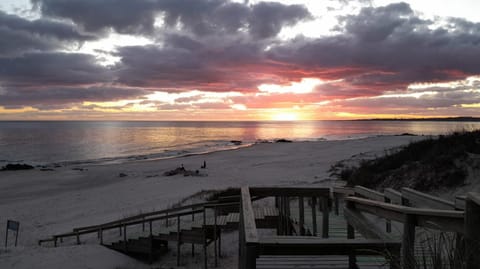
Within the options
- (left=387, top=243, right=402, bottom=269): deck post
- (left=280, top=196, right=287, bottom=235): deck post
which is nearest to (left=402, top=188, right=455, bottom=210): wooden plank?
(left=387, top=243, right=402, bottom=269): deck post

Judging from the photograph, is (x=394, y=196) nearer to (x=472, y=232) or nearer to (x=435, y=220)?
(x=435, y=220)

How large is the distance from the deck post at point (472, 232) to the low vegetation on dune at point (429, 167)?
8.78 m

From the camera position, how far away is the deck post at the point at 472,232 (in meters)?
2.44

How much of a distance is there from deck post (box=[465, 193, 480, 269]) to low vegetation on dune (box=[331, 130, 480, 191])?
878 cm

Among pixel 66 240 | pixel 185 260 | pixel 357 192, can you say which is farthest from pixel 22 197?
pixel 357 192

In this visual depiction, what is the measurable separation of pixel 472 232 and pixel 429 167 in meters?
10.1

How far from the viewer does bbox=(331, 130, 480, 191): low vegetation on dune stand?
1062 centimetres

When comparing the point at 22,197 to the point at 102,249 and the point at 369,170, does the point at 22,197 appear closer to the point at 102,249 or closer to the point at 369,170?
the point at 102,249

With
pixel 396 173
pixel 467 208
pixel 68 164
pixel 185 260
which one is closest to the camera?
pixel 467 208

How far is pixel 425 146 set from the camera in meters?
14.8

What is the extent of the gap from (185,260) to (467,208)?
35.3 feet

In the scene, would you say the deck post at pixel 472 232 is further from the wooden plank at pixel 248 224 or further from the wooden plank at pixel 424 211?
the wooden plank at pixel 248 224

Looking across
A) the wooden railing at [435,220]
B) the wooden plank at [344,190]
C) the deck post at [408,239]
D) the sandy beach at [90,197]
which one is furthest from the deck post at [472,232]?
the sandy beach at [90,197]

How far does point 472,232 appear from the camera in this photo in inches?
97.3
